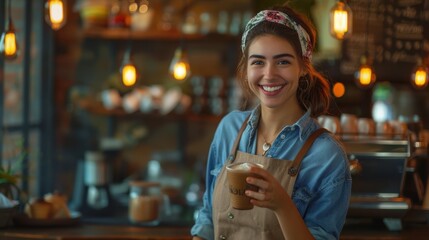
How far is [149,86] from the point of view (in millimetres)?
7629

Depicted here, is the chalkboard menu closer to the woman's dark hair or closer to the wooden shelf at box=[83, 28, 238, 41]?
the wooden shelf at box=[83, 28, 238, 41]

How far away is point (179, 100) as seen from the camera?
7.18 m

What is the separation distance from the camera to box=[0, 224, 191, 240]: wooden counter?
3926 mm

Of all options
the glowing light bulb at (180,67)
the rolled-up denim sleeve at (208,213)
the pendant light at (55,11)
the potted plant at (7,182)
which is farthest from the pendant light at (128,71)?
the rolled-up denim sleeve at (208,213)

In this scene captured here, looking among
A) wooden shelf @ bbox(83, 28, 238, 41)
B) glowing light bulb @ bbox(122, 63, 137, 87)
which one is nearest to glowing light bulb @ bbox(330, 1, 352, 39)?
glowing light bulb @ bbox(122, 63, 137, 87)

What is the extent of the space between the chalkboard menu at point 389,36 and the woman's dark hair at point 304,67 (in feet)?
12.0

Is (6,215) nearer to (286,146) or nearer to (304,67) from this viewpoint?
(286,146)

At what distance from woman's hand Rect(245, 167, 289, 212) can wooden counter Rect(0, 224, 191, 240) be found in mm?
→ 1518

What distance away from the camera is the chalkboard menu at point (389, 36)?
21.2 feet

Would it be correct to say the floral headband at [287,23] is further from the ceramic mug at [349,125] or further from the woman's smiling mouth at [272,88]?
the ceramic mug at [349,125]

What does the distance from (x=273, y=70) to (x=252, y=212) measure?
510 mm

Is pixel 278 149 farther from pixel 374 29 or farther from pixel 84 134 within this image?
pixel 84 134

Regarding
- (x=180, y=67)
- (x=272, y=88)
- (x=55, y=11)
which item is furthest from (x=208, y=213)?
(x=180, y=67)

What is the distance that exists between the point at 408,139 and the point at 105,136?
422 cm
